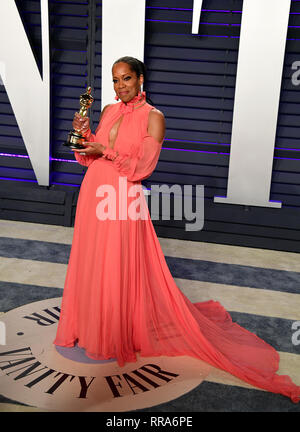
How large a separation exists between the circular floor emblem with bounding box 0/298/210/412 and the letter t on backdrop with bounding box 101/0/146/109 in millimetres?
3238

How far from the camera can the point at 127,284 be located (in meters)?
2.75

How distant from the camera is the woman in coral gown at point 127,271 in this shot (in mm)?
2607

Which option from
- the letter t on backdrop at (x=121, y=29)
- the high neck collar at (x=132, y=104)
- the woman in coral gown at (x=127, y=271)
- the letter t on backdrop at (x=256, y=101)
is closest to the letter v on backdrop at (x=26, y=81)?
the letter t on backdrop at (x=121, y=29)

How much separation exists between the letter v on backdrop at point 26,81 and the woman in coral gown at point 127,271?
2753 millimetres

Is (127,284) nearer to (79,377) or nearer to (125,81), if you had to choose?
(79,377)

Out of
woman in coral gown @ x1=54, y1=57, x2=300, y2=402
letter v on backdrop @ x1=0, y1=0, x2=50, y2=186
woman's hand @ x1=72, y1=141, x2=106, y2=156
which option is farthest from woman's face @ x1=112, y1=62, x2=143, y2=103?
letter v on backdrop @ x1=0, y1=0, x2=50, y2=186

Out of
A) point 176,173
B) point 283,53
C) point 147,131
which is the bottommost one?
point 176,173

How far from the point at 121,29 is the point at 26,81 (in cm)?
126

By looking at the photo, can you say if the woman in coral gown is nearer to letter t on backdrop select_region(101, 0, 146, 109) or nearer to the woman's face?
the woman's face

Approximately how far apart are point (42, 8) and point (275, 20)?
253 centimetres

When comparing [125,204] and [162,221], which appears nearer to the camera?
[125,204]
